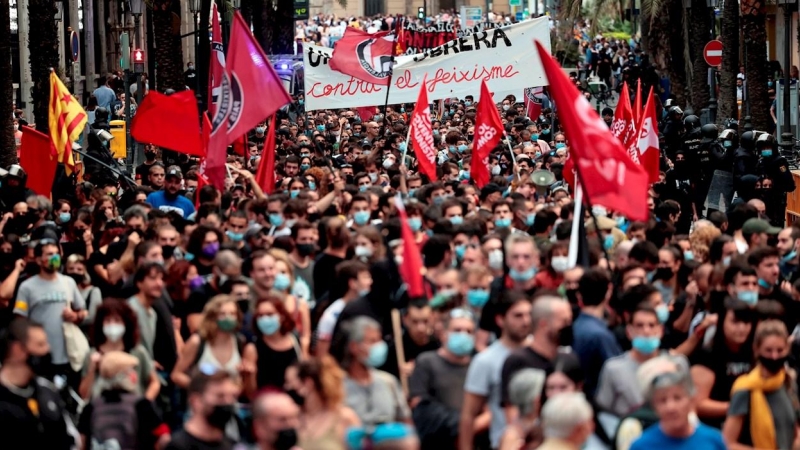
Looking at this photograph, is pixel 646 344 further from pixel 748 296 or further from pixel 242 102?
pixel 242 102

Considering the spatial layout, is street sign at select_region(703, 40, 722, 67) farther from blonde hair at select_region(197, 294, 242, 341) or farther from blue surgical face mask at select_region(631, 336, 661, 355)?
blue surgical face mask at select_region(631, 336, 661, 355)

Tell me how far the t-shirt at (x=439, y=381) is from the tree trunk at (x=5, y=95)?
1579 centimetres

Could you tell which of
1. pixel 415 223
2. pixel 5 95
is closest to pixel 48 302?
pixel 415 223

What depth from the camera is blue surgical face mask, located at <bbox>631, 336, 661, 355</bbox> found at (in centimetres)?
813

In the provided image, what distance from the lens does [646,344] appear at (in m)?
8.13

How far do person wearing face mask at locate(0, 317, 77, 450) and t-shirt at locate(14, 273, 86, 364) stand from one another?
2809mm

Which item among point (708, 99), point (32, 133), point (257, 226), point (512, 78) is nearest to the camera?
point (257, 226)

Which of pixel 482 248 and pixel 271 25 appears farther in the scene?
pixel 271 25

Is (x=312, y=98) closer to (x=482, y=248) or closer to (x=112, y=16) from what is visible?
(x=482, y=248)

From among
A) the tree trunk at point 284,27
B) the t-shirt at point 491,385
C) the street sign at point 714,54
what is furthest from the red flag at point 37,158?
the tree trunk at point 284,27

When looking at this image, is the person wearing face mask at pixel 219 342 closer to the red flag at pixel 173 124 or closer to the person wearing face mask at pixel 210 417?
the person wearing face mask at pixel 210 417

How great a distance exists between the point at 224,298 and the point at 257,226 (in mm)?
4791

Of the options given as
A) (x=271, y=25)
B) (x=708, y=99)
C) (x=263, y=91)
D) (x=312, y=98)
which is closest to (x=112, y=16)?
(x=271, y=25)

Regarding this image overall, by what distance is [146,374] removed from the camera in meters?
9.24
